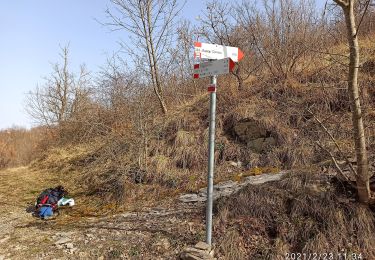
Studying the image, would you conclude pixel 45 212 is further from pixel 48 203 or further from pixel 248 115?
pixel 248 115

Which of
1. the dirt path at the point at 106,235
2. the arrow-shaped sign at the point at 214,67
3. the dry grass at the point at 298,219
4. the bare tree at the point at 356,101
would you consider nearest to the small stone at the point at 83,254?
the dirt path at the point at 106,235

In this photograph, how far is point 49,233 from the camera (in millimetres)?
5059

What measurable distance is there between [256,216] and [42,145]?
14002 millimetres

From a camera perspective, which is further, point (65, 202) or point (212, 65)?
point (65, 202)

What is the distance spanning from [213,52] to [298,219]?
2613 mm

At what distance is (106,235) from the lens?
4695mm

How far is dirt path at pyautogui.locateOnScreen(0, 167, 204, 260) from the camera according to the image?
4223mm

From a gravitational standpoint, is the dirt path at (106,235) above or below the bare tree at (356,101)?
below

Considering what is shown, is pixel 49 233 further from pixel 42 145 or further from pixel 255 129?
pixel 42 145

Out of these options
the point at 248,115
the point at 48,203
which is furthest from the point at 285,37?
the point at 48,203

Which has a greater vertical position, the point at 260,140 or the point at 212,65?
the point at 212,65

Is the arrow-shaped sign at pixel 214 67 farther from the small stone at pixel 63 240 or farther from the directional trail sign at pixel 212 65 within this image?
the small stone at pixel 63 240

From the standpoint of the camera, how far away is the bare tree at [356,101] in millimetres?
3643

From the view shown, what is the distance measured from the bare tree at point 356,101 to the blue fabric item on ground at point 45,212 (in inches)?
218
